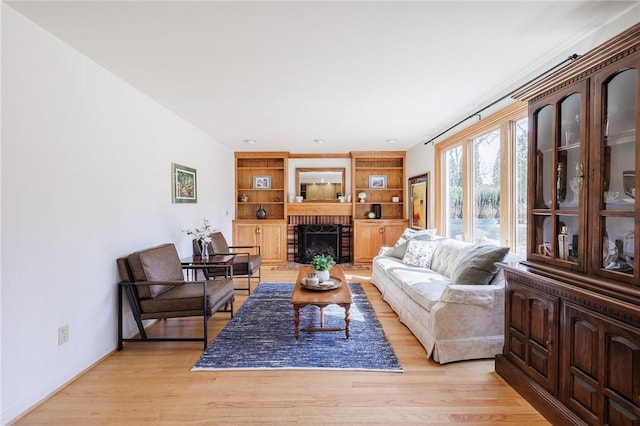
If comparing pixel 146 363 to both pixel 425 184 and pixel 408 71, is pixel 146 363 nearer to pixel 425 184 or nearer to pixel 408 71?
pixel 408 71

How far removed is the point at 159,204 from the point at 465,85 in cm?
349

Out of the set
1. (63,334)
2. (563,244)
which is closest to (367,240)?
(563,244)

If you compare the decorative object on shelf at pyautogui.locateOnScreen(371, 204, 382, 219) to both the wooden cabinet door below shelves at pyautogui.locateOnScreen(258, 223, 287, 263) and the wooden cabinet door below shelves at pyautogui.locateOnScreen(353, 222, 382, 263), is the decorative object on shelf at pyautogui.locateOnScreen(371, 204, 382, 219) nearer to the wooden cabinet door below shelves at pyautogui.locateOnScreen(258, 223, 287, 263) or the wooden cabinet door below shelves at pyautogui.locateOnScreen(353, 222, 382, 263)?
the wooden cabinet door below shelves at pyautogui.locateOnScreen(353, 222, 382, 263)

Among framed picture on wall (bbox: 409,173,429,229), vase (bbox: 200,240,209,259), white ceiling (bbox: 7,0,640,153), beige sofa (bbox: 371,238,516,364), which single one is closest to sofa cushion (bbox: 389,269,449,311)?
beige sofa (bbox: 371,238,516,364)

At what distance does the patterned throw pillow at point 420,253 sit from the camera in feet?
13.4

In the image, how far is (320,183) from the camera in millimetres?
6648

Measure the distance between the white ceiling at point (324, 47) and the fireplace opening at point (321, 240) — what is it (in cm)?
321

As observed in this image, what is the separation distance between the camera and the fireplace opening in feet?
21.2

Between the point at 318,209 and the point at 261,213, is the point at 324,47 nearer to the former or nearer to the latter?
the point at 318,209

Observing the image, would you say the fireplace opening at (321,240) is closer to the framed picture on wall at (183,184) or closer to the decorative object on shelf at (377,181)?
the decorative object on shelf at (377,181)

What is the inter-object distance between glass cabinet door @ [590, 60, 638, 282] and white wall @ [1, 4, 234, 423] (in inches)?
131

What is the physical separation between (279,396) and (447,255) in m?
2.59

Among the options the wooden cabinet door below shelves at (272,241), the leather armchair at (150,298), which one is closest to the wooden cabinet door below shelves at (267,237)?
the wooden cabinet door below shelves at (272,241)

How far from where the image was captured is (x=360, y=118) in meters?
3.98
